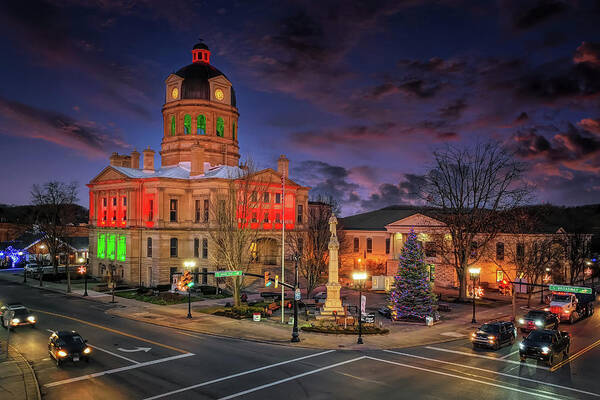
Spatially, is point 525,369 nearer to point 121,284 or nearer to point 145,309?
point 145,309

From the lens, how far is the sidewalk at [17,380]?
18625 millimetres

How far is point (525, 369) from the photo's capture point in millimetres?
23391

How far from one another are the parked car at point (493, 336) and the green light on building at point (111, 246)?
53.3m

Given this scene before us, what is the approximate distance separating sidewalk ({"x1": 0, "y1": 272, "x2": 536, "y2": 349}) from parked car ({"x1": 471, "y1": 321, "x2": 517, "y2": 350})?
301cm

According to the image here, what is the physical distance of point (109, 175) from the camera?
66.0m

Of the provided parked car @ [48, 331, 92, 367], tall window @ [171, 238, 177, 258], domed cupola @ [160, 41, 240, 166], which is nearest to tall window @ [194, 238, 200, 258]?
tall window @ [171, 238, 177, 258]

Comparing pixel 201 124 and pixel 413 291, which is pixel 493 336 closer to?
pixel 413 291

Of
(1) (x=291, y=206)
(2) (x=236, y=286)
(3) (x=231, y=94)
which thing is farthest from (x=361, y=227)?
(2) (x=236, y=286)

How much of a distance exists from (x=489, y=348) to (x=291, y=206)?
41787 mm

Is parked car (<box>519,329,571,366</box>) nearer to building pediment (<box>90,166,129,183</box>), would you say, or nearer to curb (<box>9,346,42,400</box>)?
curb (<box>9,346,42,400</box>)

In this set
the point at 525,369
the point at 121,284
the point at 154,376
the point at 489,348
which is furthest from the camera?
the point at 121,284

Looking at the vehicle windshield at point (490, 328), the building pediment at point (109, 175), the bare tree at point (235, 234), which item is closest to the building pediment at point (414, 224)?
the bare tree at point (235, 234)

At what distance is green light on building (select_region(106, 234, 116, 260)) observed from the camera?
213ft

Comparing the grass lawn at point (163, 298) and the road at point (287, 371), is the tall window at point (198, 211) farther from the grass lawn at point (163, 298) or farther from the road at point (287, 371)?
the road at point (287, 371)
